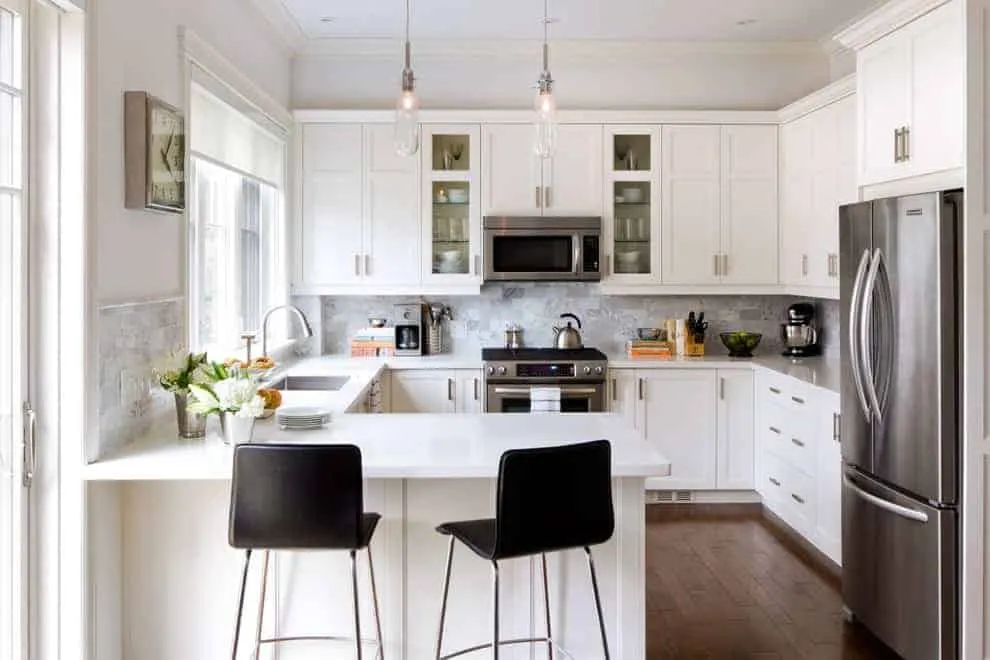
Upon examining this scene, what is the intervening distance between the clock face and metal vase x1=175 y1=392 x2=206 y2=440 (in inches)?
26.6

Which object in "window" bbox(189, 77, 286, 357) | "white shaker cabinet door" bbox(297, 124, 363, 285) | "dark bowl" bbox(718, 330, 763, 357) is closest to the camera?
"window" bbox(189, 77, 286, 357)

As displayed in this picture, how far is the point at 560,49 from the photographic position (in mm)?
5574

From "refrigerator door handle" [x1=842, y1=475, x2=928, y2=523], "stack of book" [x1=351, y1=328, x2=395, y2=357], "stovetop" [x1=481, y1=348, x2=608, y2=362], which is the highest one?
"stack of book" [x1=351, y1=328, x2=395, y2=357]

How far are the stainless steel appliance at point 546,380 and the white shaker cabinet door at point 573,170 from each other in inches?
39.4

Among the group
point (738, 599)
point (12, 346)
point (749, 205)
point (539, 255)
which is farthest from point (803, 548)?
point (12, 346)

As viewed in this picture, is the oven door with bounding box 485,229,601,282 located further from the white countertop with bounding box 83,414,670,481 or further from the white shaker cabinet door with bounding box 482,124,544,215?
the white countertop with bounding box 83,414,670,481

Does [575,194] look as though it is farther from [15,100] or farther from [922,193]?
[15,100]

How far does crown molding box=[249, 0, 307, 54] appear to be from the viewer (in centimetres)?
457

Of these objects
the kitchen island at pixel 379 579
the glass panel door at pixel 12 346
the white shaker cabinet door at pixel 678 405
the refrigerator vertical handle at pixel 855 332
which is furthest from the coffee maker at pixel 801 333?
the glass panel door at pixel 12 346

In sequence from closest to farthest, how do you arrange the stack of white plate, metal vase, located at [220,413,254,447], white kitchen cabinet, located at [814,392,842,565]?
metal vase, located at [220,413,254,447] → the stack of white plate → white kitchen cabinet, located at [814,392,842,565]

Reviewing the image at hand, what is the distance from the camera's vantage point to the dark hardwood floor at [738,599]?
3.27 metres

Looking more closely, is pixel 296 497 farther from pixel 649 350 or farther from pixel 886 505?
pixel 649 350

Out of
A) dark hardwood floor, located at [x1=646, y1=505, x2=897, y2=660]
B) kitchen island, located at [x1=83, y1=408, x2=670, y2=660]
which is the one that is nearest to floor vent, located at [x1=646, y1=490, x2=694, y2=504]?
dark hardwood floor, located at [x1=646, y1=505, x2=897, y2=660]

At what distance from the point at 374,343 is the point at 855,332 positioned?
3100 mm
